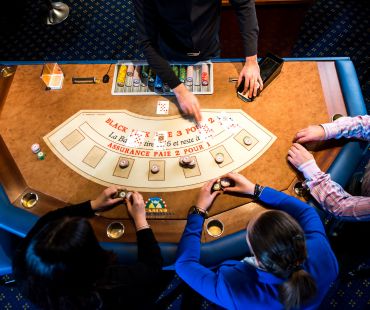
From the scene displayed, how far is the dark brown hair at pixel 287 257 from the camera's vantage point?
4.32 feet

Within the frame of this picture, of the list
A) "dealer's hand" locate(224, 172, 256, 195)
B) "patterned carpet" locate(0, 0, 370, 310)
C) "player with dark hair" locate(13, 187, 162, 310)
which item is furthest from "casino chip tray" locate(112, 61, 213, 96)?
"patterned carpet" locate(0, 0, 370, 310)

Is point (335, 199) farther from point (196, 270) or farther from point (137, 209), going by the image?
point (137, 209)

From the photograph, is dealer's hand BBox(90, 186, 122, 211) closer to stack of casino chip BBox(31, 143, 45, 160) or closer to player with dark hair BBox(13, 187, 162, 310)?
player with dark hair BBox(13, 187, 162, 310)

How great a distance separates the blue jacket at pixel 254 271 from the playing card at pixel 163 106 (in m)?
0.77

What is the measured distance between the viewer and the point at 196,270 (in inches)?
63.9

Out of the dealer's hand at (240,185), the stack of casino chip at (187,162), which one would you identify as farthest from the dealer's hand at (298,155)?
the stack of casino chip at (187,162)

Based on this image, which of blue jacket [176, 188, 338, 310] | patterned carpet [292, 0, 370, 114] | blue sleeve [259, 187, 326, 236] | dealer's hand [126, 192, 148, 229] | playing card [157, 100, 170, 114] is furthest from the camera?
patterned carpet [292, 0, 370, 114]

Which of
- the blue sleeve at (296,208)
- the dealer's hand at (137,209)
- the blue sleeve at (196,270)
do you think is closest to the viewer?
the blue sleeve at (196,270)

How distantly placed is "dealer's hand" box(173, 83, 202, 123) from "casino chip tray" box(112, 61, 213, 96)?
0.48 feet

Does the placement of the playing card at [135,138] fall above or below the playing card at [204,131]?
below

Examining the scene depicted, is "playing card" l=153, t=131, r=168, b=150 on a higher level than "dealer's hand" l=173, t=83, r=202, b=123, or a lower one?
lower

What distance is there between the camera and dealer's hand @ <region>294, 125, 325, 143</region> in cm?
195

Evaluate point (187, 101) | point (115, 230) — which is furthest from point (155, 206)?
point (187, 101)

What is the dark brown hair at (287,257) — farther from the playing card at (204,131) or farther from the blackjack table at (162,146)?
the playing card at (204,131)
